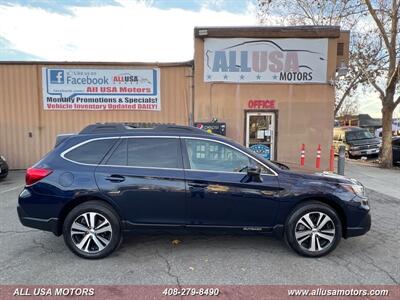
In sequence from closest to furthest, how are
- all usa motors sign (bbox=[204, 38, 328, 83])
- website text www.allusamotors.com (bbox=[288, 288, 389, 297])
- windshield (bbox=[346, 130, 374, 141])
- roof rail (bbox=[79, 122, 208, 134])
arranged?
1. website text www.allusamotors.com (bbox=[288, 288, 389, 297])
2. roof rail (bbox=[79, 122, 208, 134])
3. all usa motors sign (bbox=[204, 38, 328, 83])
4. windshield (bbox=[346, 130, 374, 141])

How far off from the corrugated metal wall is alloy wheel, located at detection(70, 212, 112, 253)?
7.16m

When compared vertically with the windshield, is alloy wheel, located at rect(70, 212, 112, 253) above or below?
below

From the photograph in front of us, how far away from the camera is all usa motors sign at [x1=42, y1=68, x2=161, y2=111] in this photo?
35.1ft

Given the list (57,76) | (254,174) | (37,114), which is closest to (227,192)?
(254,174)

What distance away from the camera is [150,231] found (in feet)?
13.8

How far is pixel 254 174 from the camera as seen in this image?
405 cm

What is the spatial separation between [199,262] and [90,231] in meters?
1.44

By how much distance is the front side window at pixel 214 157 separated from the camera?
414 centimetres

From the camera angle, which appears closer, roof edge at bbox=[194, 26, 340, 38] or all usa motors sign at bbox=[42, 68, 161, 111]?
roof edge at bbox=[194, 26, 340, 38]

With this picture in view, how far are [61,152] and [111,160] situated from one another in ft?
2.22

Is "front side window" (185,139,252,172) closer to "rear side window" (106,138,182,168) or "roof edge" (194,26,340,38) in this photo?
"rear side window" (106,138,182,168)

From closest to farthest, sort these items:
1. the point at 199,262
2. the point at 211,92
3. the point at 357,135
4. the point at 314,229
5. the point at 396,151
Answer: the point at 199,262 → the point at 314,229 → the point at 211,92 → the point at 396,151 → the point at 357,135

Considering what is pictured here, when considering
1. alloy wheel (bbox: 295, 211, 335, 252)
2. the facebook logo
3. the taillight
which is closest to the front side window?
alloy wheel (bbox: 295, 211, 335, 252)

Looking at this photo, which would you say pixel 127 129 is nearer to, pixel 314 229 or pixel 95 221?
pixel 95 221
